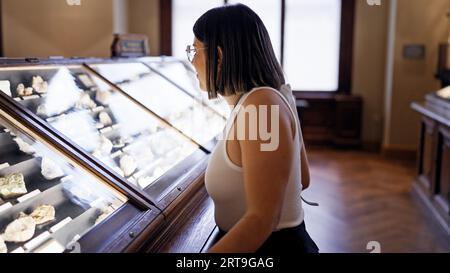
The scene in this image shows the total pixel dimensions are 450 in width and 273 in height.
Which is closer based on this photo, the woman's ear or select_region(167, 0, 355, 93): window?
the woman's ear

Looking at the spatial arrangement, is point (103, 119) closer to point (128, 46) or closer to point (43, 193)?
point (43, 193)

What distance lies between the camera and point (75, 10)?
312 inches

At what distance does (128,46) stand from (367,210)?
8.39ft

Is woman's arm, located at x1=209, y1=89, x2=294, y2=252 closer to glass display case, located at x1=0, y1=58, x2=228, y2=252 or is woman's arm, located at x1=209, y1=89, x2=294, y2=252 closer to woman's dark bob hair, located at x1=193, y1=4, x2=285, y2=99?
woman's dark bob hair, located at x1=193, y1=4, x2=285, y2=99

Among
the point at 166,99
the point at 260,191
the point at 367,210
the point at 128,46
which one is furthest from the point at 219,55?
the point at 367,210

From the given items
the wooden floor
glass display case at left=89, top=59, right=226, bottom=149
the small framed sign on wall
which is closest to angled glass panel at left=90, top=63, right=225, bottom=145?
glass display case at left=89, top=59, right=226, bottom=149

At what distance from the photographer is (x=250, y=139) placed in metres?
1.10

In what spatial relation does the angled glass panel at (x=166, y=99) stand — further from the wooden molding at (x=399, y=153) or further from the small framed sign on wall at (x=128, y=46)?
the wooden molding at (x=399, y=153)

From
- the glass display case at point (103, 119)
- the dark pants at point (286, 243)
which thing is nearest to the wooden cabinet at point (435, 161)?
the glass display case at point (103, 119)

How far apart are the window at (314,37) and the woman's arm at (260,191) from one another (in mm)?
6481

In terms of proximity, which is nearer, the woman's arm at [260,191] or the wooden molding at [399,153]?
the woman's arm at [260,191]

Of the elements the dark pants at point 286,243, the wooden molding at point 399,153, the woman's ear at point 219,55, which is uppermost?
the woman's ear at point 219,55

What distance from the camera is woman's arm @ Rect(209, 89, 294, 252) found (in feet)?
3.51

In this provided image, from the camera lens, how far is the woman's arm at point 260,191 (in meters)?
1.07
